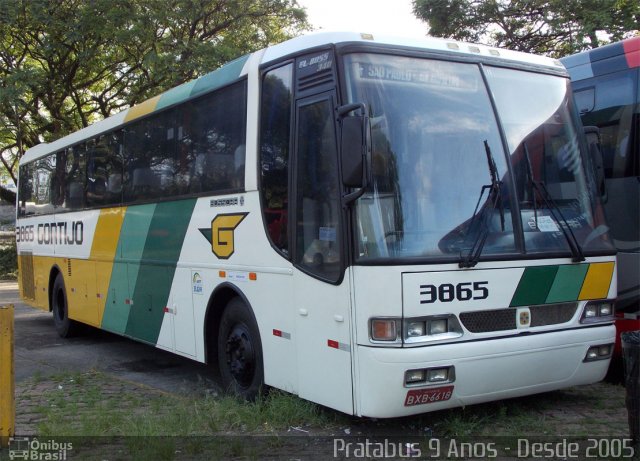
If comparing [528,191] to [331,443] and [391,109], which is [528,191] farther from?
[331,443]

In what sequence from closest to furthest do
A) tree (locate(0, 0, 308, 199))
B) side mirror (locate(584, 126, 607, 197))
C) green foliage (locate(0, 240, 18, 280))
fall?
side mirror (locate(584, 126, 607, 197)) → tree (locate(0, 0, 308, 199)) → green foliage (locate(0, 240, 18, 280))

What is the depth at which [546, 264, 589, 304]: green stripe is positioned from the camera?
17.7 feet

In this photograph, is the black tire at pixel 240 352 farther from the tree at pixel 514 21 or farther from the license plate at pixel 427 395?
the tree at pixel 514 21

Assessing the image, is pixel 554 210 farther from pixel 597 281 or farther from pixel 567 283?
pixel 597 281

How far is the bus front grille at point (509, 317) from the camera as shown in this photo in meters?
5.00

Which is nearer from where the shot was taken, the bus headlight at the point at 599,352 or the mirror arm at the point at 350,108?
the mirror arm at the point at 350,108

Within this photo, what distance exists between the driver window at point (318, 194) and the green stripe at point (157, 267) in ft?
7.41

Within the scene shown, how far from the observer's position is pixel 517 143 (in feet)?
18.0

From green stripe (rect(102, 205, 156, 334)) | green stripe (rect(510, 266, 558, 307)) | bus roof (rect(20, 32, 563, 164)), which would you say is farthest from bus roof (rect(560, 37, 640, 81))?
green stripe (rect(102, 205, 156, 334))

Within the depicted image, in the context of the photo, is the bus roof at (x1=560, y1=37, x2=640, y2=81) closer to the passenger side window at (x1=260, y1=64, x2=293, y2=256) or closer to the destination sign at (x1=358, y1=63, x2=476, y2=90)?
the destination sign at (x1=358, y1=63, x2=476, y2=90)

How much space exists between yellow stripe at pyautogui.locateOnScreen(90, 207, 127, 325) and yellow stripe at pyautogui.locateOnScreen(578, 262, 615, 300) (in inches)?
243

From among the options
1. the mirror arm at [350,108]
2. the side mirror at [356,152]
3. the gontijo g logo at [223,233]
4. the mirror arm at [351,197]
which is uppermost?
the mirror arm at [350,108]

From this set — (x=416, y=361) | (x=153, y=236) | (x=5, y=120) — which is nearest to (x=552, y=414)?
(x=416, y=361)

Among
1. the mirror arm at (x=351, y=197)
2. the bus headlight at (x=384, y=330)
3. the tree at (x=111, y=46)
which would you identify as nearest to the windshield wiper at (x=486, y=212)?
the bus headlight at (x=384, y=330)
